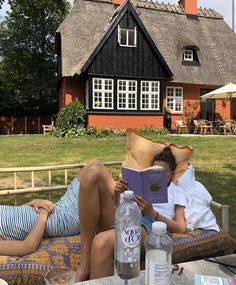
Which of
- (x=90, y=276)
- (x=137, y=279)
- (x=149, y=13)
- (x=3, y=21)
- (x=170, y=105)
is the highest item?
(x=3, y=21)

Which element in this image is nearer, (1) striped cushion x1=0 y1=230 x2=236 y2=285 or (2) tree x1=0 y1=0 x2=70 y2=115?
(1) striped cushion x1=0 y1=230 x2=236 y2=285

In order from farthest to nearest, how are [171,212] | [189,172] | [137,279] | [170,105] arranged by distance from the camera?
[170,105] < [189,172] < [171,212] < [137,279]

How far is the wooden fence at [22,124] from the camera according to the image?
25.8m

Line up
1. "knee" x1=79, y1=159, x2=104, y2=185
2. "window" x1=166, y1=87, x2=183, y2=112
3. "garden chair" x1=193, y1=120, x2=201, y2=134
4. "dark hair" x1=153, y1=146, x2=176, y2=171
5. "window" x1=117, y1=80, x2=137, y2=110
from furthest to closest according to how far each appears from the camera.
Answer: "window" x1=166, y1=87, x2=183, y2=112, "garden chair" x1=193, y1=120, x2=201, y2=134, "window" x1=117, y1=80, x2=137, y2=110, "dark hair" x1=153, y1=146, x2=176, y2=171, "knee" x1=79, y1=159, x2=104, y2=185

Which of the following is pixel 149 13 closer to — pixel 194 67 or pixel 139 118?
pixel 194 67

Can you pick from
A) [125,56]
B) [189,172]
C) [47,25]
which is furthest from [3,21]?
[189,172]

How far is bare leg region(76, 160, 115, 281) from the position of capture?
2.56m

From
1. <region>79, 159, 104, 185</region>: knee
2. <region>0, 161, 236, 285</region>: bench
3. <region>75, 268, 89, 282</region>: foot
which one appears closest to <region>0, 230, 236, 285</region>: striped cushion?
<region>0, 161, 236, 285</region>: bench

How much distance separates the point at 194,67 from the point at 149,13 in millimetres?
4907

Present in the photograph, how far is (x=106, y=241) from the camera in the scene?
90.9 inches

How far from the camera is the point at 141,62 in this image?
1898cm

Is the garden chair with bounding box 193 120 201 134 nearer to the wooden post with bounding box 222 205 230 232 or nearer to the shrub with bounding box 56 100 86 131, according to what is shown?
the shrub with bounding box 56 100 86 131

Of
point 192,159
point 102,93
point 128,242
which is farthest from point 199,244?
point 102,93

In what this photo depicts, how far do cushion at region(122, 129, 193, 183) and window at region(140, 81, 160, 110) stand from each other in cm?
1594
